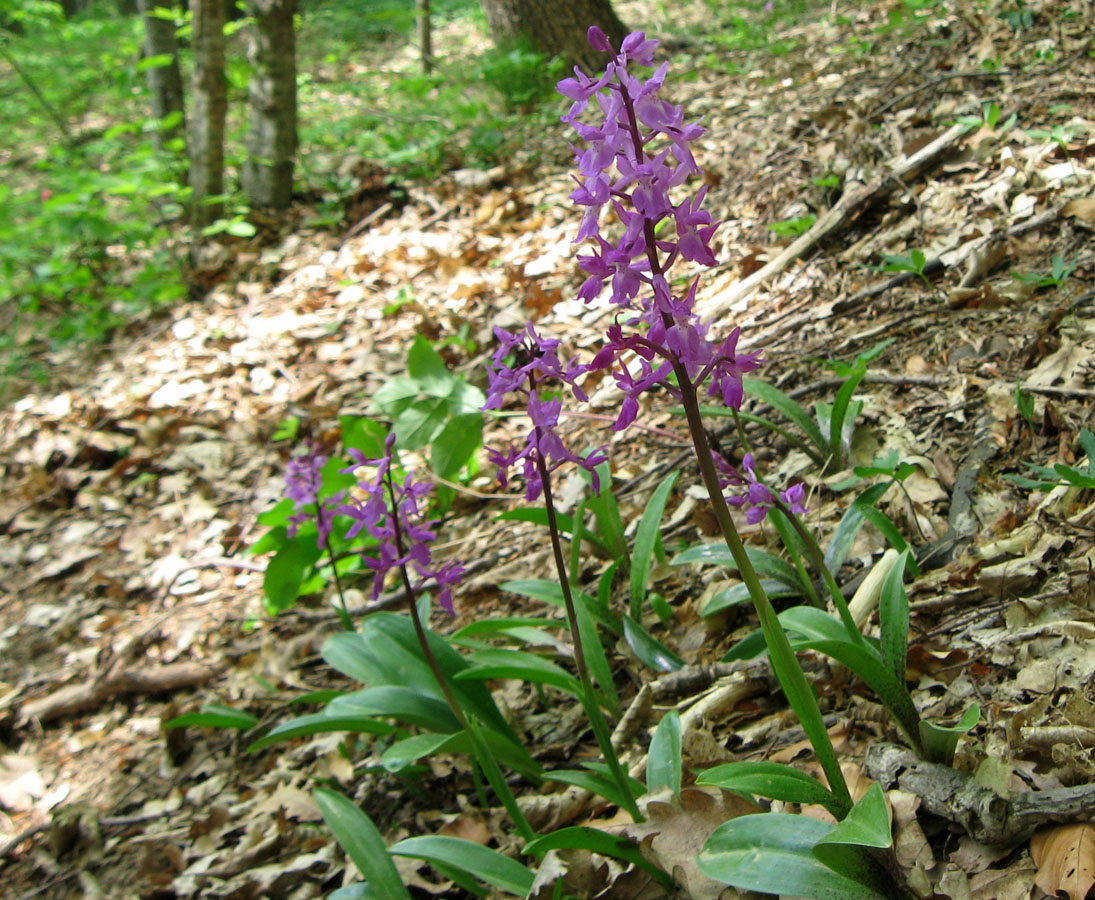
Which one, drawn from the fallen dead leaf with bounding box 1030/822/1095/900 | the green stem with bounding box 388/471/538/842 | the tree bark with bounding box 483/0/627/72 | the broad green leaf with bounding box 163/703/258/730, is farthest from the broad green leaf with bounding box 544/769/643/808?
the tree bark with bounding box 483/0/627/72

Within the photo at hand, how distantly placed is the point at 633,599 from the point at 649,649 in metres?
0.16

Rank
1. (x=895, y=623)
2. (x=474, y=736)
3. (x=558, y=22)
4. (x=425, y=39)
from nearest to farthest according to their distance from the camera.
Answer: (x=895, y=623) < (x=474, y=736) < (x=558, y=22) < (x=425, y=39)

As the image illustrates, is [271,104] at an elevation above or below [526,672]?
above

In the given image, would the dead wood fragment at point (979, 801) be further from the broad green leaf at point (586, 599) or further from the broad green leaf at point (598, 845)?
the broad green leaf at point (586, 599)

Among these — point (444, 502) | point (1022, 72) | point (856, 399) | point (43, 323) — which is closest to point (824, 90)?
point (1022, 72)

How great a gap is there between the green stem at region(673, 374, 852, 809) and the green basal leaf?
20cm

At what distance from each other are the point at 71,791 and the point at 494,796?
1893 mm

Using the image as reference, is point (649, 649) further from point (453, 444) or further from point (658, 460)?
point (453, 444)

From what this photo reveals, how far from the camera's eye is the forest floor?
182cm

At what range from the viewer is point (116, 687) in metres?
3.40

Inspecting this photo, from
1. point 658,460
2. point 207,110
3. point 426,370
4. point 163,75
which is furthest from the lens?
point 163,75

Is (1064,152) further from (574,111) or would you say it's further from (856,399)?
(574,111)

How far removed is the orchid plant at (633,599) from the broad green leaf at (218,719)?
2.43 ft

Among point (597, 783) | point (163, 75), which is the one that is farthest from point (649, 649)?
point (163, 75)
